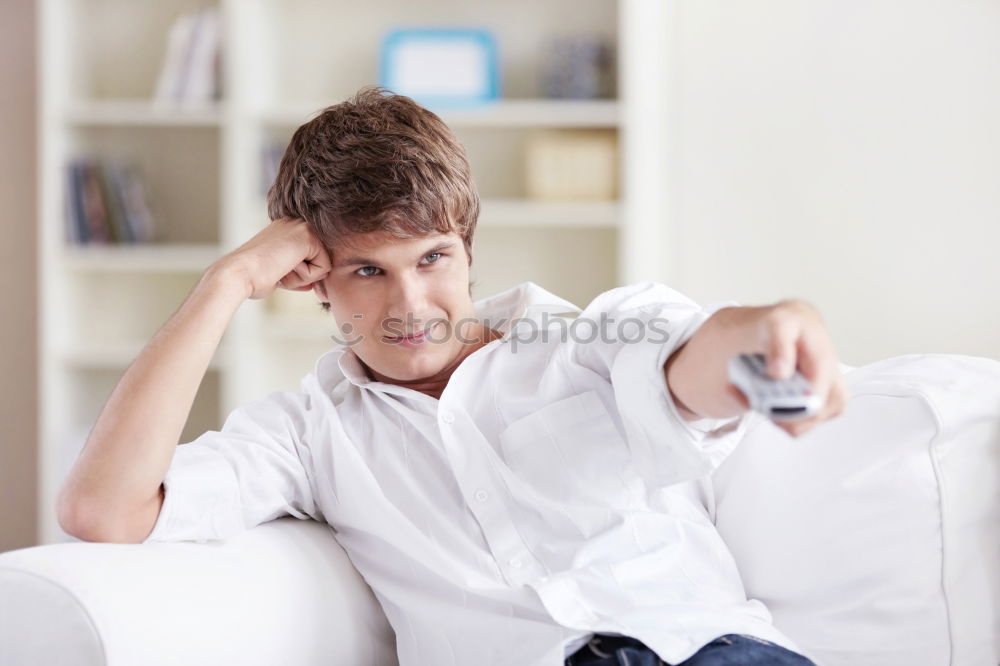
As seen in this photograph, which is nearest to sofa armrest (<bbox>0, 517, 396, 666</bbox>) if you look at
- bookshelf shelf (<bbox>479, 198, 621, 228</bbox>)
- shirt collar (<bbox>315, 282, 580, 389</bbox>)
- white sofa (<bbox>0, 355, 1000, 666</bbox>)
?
white sofa (<bbox>0, 355, 1000, 666</bbox>)

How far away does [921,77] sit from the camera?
2.76 m

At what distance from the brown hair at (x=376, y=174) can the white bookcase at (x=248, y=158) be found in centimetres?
158

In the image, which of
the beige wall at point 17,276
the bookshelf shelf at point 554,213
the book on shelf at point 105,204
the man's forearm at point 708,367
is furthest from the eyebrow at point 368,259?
the beige wall at point 17,276

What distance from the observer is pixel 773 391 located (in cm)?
62

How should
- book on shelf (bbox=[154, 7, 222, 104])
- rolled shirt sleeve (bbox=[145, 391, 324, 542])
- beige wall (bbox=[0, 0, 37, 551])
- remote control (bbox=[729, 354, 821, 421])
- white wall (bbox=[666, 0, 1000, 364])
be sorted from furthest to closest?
beige wall (bbox=[0, 0, 37, 551])
book on shelf (bbox=[154, 7, 222, 104])
white wall (bbox=[666, 0, 1000, 364])
rolled shirt sleeve (bbox=[145, 391, 324, 542])
remote control (bbox=[729, 354, 821, 421])

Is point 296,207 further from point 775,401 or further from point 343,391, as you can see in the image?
point 775,401

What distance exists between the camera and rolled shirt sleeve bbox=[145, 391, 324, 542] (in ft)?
3.22

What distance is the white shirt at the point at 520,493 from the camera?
931 mm

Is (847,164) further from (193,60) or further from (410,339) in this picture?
(410,339)

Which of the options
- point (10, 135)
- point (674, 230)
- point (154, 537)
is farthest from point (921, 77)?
point (10, 135)

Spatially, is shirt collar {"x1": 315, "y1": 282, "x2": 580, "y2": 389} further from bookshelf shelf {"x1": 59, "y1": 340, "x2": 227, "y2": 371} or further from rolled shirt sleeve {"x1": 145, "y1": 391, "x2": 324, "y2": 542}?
bookshelf shelf {"x1": 59, "y1": 340, "x2": 227, "y2": 371}

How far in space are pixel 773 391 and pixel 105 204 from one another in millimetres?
2719

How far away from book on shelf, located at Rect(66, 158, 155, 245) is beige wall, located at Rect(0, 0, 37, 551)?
0.32 metres

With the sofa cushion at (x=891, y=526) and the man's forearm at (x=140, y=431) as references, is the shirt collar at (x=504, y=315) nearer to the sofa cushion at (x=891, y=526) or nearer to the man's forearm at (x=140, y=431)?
the man's forearm at (x=140, y=431)
